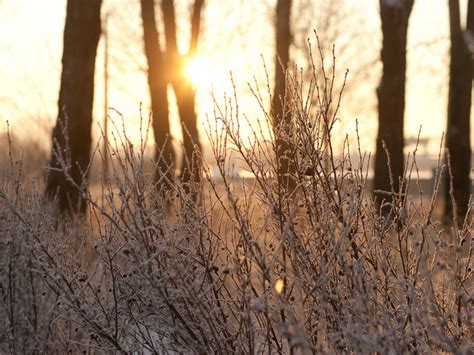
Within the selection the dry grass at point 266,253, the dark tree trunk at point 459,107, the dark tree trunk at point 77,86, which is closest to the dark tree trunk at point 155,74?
the dark tree trunk at point 77,86

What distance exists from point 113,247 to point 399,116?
691 cm

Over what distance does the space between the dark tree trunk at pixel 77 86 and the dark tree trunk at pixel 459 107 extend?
638 centimetres

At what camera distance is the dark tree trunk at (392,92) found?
10195 mm

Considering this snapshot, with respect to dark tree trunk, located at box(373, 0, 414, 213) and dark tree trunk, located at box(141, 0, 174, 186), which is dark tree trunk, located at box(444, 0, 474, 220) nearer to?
dark tree trunk, located at box(373, 0, 414, 213)

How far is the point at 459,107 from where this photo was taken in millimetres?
14570

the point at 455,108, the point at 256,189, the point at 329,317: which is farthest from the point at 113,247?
the point at 455,108

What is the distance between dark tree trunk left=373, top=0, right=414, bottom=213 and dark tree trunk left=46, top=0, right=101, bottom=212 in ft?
11.0

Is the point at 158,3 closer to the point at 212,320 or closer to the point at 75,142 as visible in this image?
the point at 75,142

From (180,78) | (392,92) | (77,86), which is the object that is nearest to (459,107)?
(392,92)

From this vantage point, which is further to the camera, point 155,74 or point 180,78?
point 180,78

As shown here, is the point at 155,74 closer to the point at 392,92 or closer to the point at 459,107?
the point at 459,107

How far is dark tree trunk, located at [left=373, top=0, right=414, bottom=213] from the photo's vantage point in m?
10.2

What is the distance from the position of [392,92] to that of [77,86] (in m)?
3.73

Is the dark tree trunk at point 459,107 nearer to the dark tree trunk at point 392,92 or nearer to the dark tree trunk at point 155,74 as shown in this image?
the dark tree trunk at point 392,92
